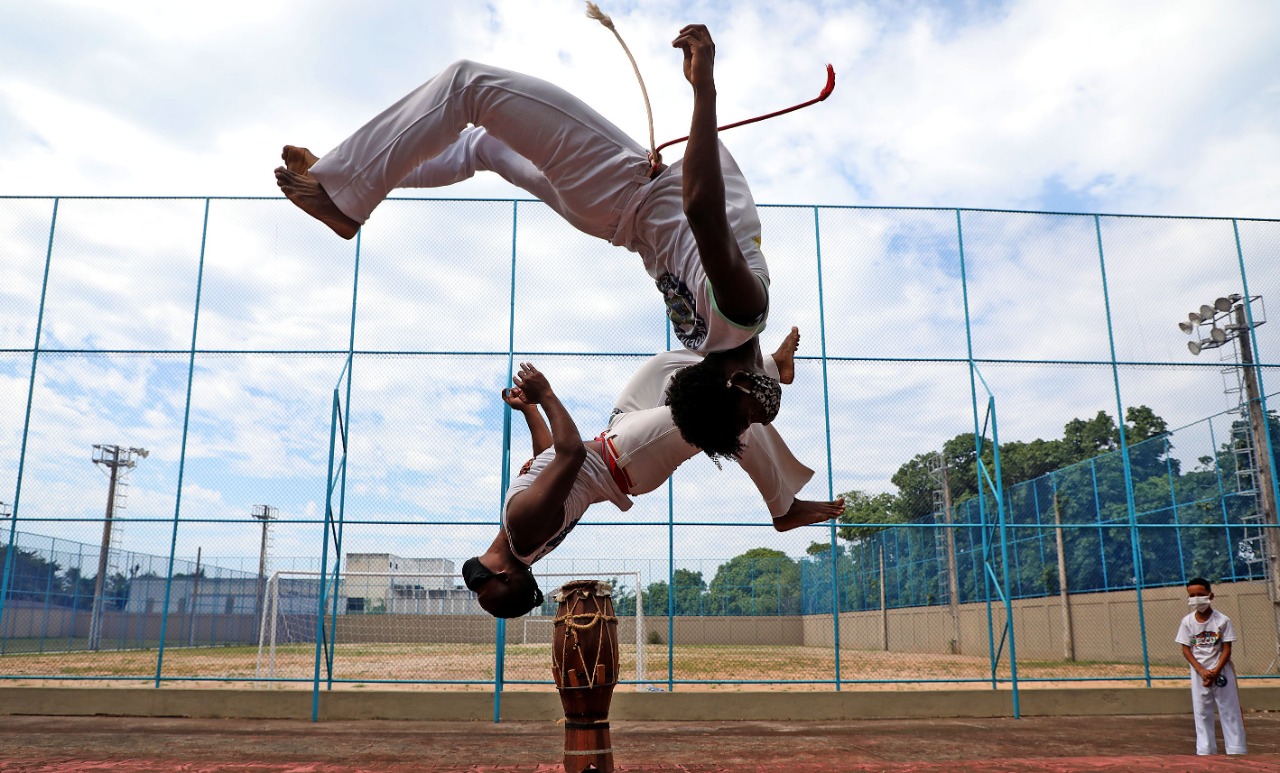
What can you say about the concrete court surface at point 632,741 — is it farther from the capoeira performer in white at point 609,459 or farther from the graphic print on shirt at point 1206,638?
the capoeira performer in white at point 609,459

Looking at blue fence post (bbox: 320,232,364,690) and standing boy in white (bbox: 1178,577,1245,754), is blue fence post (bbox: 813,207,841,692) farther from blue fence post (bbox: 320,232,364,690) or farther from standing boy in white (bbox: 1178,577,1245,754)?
blue fence post (bbox: 320,232,364,690)

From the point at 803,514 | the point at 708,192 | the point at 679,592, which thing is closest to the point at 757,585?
the point at 679,592

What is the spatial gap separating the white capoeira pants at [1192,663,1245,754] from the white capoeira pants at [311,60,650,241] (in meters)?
7.53

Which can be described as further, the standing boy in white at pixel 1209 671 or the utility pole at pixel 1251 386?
the utility pole at pixel 1251 386

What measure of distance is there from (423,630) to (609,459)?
10.1 m

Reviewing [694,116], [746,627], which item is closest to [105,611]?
[746,627]

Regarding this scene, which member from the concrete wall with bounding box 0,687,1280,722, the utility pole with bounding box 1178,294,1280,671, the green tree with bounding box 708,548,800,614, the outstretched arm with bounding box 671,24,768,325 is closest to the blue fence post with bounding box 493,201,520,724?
the concrete wall with bounding box 0,687,1280,722

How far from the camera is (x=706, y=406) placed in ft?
9.63

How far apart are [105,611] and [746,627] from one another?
48.4 feet

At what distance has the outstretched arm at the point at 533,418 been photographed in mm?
3443

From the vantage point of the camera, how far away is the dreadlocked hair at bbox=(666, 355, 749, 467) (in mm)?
2930

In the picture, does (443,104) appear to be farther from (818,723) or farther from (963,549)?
(963,549)

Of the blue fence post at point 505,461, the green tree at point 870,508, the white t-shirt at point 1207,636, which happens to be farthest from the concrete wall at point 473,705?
the white t-shirt at point 1207,636

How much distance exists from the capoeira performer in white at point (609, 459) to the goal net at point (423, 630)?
6603 millimetres
